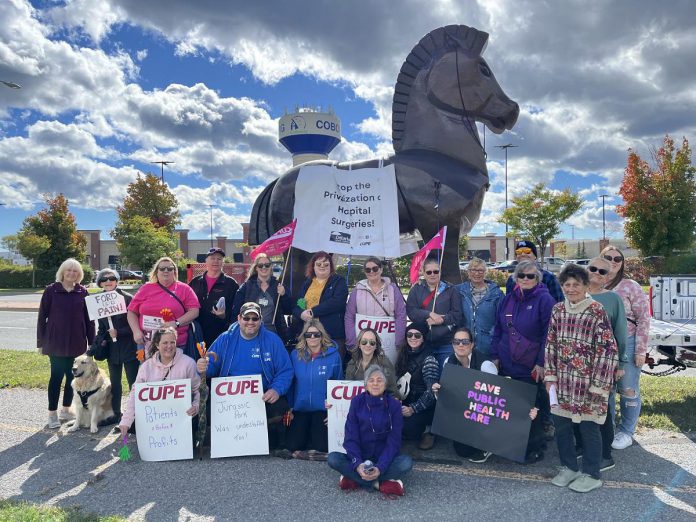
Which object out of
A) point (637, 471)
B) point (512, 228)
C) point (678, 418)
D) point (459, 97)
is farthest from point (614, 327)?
point (512, 228)

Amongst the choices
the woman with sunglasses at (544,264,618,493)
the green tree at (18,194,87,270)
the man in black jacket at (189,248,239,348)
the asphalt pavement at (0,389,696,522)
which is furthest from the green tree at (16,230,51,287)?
the woman with sunglasses at (544,264,618,493)

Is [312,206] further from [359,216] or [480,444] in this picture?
[480,444]

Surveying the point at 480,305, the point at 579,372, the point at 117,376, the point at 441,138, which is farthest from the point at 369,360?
the point at 441,138

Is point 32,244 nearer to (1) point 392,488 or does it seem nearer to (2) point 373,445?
(2) point 373,445

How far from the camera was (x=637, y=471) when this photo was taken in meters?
4.25

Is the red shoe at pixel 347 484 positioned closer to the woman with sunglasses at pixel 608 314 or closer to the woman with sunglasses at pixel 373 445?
the woman with sunglasses at pixel 373 445


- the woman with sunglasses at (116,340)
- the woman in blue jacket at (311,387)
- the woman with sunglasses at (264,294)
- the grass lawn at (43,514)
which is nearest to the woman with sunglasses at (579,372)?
the woman in blue jacket at (311,387)

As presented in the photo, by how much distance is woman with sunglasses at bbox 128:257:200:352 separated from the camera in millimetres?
5434

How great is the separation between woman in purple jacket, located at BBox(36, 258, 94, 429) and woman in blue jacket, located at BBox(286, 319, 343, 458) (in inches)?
101

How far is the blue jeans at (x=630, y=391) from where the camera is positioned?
475cm

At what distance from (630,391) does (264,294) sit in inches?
146

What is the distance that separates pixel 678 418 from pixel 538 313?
246 cm

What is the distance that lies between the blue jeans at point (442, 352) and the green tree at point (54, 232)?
34712 millimetres

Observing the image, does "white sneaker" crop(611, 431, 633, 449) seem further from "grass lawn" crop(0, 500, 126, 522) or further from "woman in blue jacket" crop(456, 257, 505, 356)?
"grass lawn" crop(0, 500, 126, 522)
